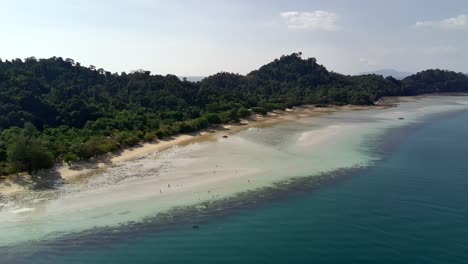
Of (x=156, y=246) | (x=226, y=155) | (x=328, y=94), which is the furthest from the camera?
(x=328, y=94)

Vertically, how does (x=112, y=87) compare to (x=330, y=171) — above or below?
above

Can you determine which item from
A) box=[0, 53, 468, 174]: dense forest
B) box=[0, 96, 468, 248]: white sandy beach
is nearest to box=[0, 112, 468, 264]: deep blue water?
box=[0, 96, 468, 248]: white sandy beach

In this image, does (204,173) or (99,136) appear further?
(99,136)

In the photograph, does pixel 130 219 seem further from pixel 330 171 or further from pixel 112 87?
pixel 112 87

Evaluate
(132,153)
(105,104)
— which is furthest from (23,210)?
(105,104)

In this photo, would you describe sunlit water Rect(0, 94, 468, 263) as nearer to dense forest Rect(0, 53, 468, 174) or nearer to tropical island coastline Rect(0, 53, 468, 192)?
tropical island coastline Rect(0, 53, 468, 192)

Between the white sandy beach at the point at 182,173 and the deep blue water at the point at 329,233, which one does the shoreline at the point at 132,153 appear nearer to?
the white sandy beach at the point at 182,173

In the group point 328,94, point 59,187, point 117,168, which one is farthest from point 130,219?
point 328,94
